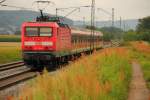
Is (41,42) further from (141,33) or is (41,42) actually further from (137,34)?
(137,34)

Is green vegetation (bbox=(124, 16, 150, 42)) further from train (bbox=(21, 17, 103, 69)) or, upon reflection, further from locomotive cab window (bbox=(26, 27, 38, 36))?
locomotive cab window (bbox=(26, 27, 38, 36))

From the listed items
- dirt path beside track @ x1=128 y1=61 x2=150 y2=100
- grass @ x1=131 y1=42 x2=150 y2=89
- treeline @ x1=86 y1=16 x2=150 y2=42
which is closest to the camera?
dirt path beside track @ x1=128 y1=61 x2=150 y2=100

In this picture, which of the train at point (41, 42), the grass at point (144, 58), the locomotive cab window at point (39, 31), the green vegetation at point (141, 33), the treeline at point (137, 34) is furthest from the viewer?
the green vegetation at point (141, 33)

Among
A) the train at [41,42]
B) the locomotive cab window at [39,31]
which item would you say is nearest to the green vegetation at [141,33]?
the train at [41,42]

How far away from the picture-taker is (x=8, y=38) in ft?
354

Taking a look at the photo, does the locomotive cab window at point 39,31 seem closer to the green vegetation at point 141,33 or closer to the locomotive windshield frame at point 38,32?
the locomotive windshield frame at point 38,32

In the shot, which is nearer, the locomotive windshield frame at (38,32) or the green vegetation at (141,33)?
the locomotive windshield frame at (38,32)

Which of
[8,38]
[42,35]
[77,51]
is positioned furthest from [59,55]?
[8,38]

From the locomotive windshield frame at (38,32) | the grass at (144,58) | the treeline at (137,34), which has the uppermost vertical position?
the locomotive windshield frame at (38,32)

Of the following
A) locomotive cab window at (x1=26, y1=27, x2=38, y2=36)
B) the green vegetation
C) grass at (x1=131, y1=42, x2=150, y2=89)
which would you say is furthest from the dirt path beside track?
the green vegetation

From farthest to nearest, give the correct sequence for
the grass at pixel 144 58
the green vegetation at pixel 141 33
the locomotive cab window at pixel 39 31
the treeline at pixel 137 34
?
the green vegetation at pixel 141 33 < the treeline at pixel 137 34 < the locomotive cab window at pixel 39 31 < the grass at pixel 144 58

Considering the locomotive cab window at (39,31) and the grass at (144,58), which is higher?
the locomotive cab window at (39,31)

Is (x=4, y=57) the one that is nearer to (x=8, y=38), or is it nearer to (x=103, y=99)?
(x=103, y=99)

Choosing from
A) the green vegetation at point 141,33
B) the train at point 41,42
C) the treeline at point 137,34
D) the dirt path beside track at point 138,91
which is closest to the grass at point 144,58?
the dirt path beside track at point 138,91
